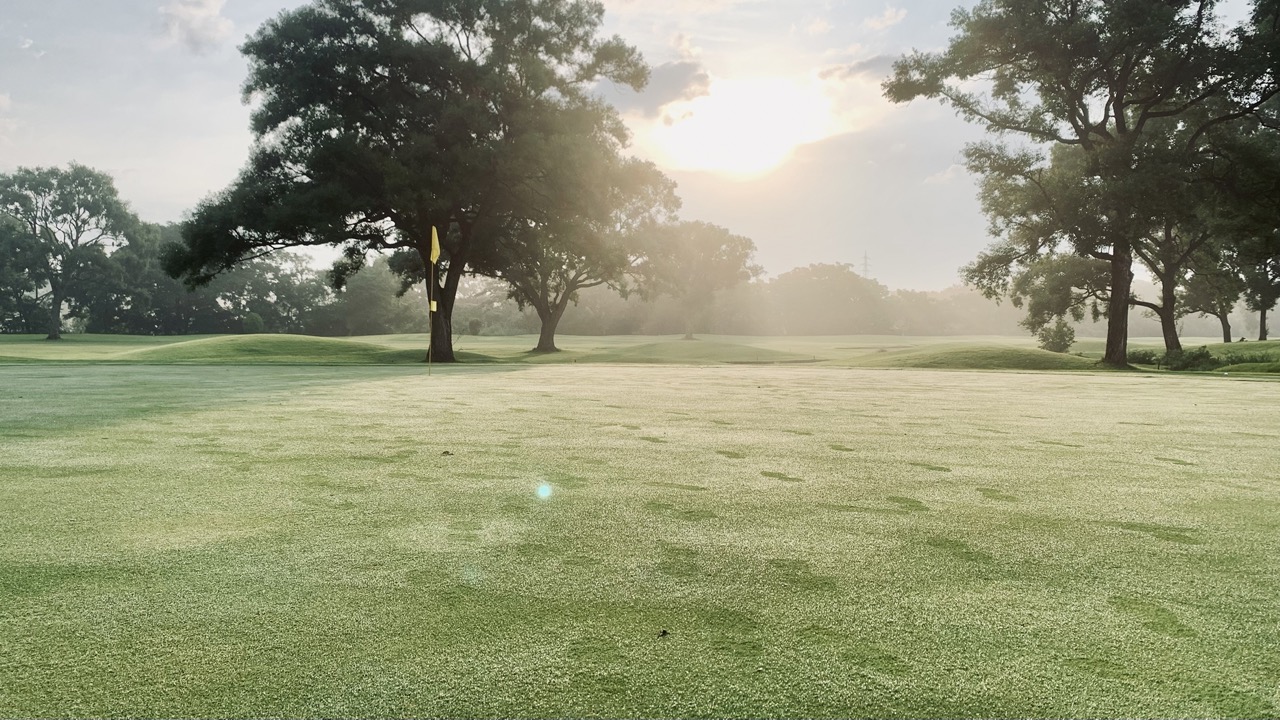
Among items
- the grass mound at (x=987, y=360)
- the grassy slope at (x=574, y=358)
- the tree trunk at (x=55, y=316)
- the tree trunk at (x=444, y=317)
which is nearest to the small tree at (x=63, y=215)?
the tree trunk at (x=55, y=316)

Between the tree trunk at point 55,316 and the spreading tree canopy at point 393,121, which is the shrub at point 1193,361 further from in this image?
the tree trunk at point 55,316

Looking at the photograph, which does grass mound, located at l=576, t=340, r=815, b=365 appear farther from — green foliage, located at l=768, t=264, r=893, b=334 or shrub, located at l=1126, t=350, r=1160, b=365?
green foliage, located at l=768, t=264, r=893, b=334

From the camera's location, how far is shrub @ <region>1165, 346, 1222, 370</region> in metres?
20.5

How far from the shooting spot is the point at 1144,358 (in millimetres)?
25188

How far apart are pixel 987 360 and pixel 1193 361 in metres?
Answer: 5.99

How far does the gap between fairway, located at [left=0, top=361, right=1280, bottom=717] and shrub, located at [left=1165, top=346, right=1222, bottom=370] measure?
2076 centimetres

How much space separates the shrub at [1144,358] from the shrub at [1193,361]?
2.52m

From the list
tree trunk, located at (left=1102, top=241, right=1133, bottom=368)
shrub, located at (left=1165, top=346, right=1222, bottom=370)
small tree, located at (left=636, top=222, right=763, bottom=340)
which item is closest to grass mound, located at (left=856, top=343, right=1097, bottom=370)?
tree trunk, located at (left=1102, top=241, right=1133, bottom=368)

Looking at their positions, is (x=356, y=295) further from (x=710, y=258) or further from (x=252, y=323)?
(x=710, y=258)

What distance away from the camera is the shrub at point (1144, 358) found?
24.5 m

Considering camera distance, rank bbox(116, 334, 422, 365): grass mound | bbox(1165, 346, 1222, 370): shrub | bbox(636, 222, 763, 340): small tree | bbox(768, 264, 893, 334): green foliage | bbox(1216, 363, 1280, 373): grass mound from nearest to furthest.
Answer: bbox(1216, 363, 1280, 373): grass mound, bbox(1165, 346, 1222, 370): shrub, bbox(116, 334, 422, 365): grass mound, bbox(636, 222, 763, 340): small tree, bbox(768, 264, 893, 334): green foliage

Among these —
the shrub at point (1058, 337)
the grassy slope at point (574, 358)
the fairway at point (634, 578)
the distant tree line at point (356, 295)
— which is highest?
the distant tree line at point (356, 295)

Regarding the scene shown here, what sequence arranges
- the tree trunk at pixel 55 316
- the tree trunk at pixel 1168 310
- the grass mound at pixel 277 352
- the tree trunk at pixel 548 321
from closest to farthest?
1. the grass mound at pixel 277 352
2. the tree trunk at pixel 1168 310
3. the tree trunk at pixel 548 321
4. the tree trunk at pixel 55 316

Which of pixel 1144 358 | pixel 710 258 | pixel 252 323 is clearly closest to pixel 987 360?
pixel 1144 358
